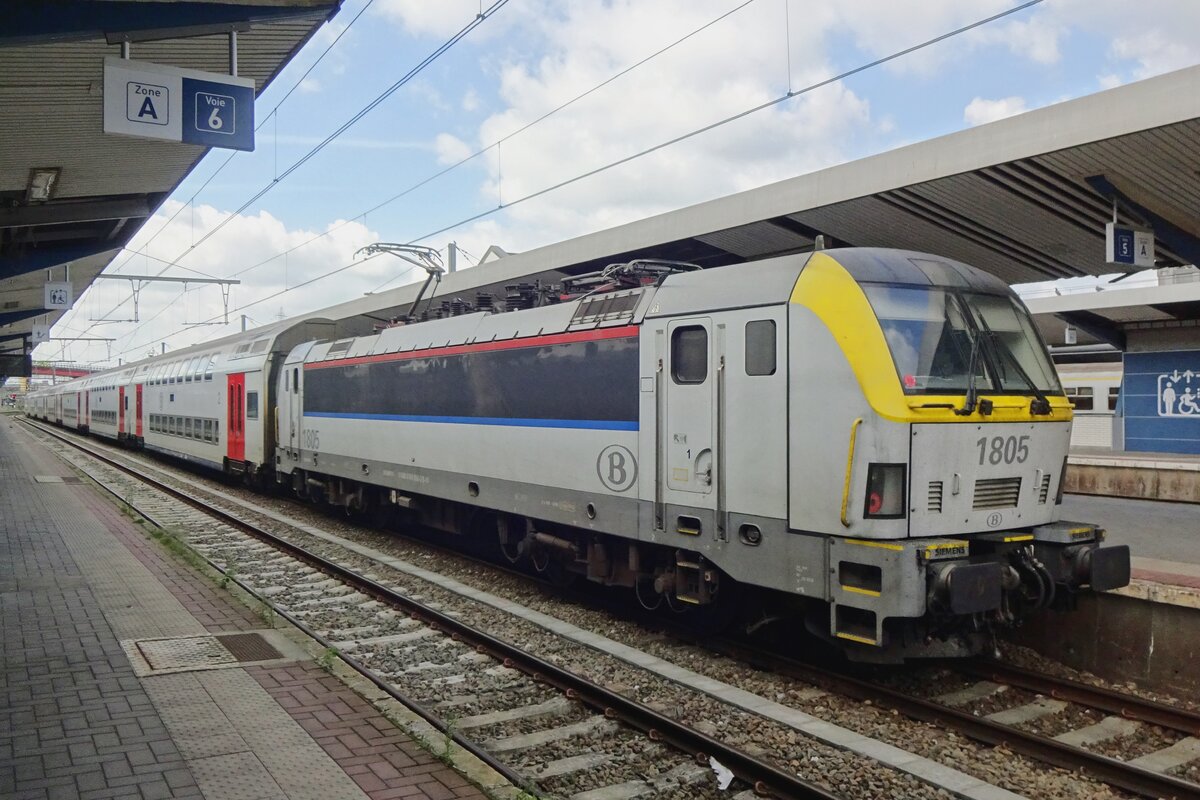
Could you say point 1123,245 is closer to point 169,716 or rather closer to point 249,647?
point 249,647

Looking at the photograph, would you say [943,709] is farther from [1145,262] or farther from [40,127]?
[40,127]

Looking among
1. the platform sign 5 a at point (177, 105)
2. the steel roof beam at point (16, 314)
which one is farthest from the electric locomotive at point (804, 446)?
the steel roof beam at point (16, 314)

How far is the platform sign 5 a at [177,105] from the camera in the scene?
7.98m

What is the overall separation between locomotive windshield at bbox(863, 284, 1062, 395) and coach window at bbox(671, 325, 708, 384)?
1.49 m

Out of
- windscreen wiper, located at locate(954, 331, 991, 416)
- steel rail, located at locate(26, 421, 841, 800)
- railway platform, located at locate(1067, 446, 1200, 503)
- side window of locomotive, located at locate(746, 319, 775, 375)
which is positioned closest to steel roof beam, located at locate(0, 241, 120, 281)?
steel rail, located at locate(26, 421, 841, 800)

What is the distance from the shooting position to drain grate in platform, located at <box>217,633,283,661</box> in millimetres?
7438

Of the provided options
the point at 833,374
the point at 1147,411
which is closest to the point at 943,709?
the point at 833,374

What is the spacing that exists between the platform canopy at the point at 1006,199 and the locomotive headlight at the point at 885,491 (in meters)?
5.66

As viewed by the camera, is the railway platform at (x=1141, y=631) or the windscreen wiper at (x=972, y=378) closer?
the windscreen wiper at (x=972, y=378)

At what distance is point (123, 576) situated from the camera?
10664 millimetres

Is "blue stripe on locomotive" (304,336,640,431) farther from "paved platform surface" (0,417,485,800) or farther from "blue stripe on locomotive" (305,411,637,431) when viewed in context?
"paved platform surface" (0,417,485,800)

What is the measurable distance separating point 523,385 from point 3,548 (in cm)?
782

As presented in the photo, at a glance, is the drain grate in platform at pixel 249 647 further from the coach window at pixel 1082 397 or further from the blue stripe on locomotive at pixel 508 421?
the coach window at pixel 1082 397

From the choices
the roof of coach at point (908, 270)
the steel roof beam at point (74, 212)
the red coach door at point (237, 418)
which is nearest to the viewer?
the roof of coach at point (908, 270)
